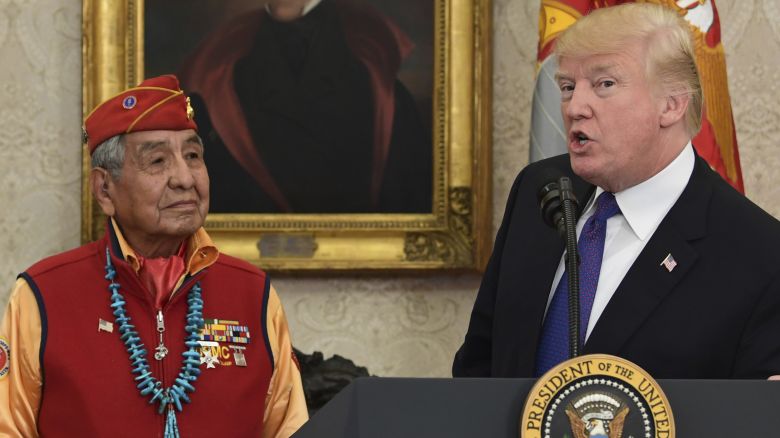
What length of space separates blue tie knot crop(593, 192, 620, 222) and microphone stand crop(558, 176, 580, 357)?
1.23 ft

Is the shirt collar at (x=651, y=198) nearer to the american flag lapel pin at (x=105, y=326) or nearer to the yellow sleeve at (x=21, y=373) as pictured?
the american flag lapel pin at (x=105, y=326)

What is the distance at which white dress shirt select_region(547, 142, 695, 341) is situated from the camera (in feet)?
7.72

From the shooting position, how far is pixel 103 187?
8.97ft

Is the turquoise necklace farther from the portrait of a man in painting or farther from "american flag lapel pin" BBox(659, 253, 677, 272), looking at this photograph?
the portrait of a man in painting

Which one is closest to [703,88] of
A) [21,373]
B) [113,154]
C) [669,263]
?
[669,263]

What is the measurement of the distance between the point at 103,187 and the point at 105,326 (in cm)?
35

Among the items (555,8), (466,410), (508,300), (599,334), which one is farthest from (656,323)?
(555,8)

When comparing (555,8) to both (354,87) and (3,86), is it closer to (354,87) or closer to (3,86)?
(354,87)

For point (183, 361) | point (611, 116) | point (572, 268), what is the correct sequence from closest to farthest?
1. point (572, 268)
2. point (611, 116)
3. point (183, 361)

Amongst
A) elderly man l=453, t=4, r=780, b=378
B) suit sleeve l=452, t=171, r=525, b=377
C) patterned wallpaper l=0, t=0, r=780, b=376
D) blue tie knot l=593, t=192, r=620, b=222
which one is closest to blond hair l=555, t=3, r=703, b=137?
elderly man l=453, t=4, r=780, b=378

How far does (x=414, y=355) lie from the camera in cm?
465

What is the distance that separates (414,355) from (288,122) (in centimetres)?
106

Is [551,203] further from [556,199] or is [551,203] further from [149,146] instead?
[149,146]

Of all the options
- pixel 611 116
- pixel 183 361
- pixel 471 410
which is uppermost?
pixel 611 116
